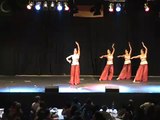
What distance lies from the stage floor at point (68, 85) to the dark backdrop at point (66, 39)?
74cm

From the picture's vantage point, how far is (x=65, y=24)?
17234 mm

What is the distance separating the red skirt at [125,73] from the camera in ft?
52.6

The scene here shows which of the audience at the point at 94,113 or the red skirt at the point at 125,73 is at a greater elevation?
the red skirt at the point at 125,73

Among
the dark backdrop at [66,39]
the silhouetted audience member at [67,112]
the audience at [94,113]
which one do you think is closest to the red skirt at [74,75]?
the dark backdrop at [66,39]

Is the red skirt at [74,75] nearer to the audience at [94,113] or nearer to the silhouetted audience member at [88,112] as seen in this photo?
the audience at [94,113]

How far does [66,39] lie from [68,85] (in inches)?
149

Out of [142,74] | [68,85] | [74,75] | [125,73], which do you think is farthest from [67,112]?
[125,73]

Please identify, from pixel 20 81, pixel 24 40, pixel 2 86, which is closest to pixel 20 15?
pixel 24 40

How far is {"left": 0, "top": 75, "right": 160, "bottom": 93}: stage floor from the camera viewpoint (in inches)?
496

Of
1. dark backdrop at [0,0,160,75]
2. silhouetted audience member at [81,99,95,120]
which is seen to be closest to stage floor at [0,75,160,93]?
dark backdrop at [0,0,160,75]

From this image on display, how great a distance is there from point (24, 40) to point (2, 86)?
13.3ft

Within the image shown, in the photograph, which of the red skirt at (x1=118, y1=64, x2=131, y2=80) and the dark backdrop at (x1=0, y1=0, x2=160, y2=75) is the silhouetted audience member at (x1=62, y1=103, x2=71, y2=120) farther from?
the dark backdrop at (x1=0, y1=0, x2=160, y2=75)

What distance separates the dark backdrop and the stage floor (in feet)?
2.44

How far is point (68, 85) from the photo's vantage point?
14.1 metres
